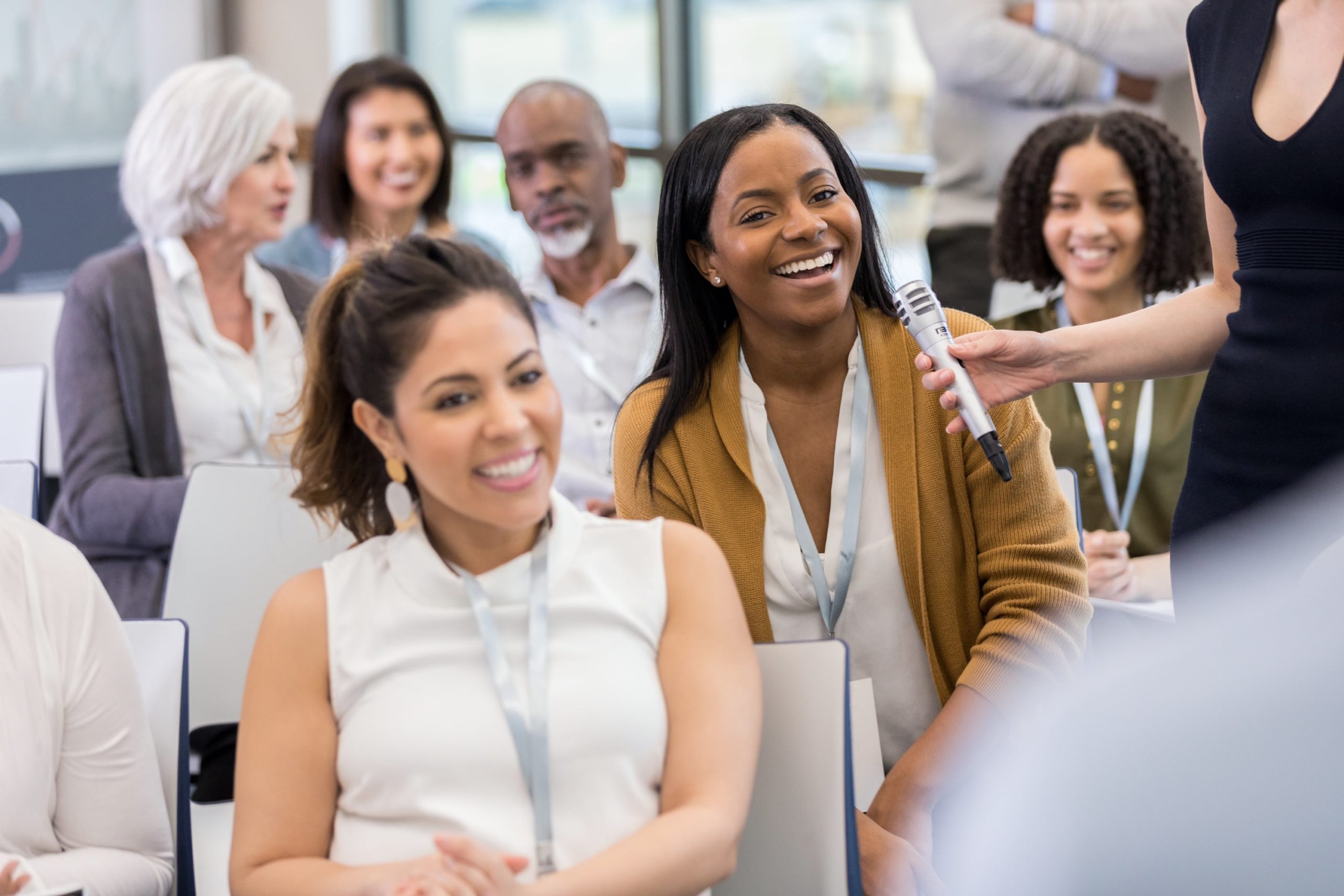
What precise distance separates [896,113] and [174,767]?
13.4ft

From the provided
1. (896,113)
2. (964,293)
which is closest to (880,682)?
(964,293)

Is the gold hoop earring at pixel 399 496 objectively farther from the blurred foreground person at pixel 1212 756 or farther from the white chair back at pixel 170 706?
the blurred foreground person at pixel 1212 756

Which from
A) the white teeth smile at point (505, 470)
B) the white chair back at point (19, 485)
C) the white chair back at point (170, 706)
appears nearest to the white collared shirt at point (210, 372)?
the white chair back at point (19, 485)

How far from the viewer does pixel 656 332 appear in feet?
7.55

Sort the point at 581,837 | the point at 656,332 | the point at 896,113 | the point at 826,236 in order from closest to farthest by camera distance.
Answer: the point at 581,837, the point at 826,236, the point at 656,332, the point at 896,113

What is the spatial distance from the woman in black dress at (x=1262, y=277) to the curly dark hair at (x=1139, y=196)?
4.13 feet

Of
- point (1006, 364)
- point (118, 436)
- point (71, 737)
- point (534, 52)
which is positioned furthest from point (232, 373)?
point (534, 52)

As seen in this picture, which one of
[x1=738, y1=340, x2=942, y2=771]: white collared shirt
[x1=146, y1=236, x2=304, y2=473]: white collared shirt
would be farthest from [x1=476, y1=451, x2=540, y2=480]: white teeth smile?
[x1=146, y1=236, x2=304, y2=473]: white collared shirt

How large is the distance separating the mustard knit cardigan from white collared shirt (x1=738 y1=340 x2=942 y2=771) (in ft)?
0.08

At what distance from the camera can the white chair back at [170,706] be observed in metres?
1.68

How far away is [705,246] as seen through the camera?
2021 millimetres

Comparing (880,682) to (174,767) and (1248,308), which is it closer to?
(1248,308)

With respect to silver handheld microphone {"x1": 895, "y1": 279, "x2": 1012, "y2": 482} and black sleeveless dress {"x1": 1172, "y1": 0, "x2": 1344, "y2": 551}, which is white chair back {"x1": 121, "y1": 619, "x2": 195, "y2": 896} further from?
black sleeveless dress {"x1": 1172, "y1": 0, "x2": 1344, "y2": 551}

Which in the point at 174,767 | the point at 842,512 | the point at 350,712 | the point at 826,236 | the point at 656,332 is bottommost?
the point at 174,767
